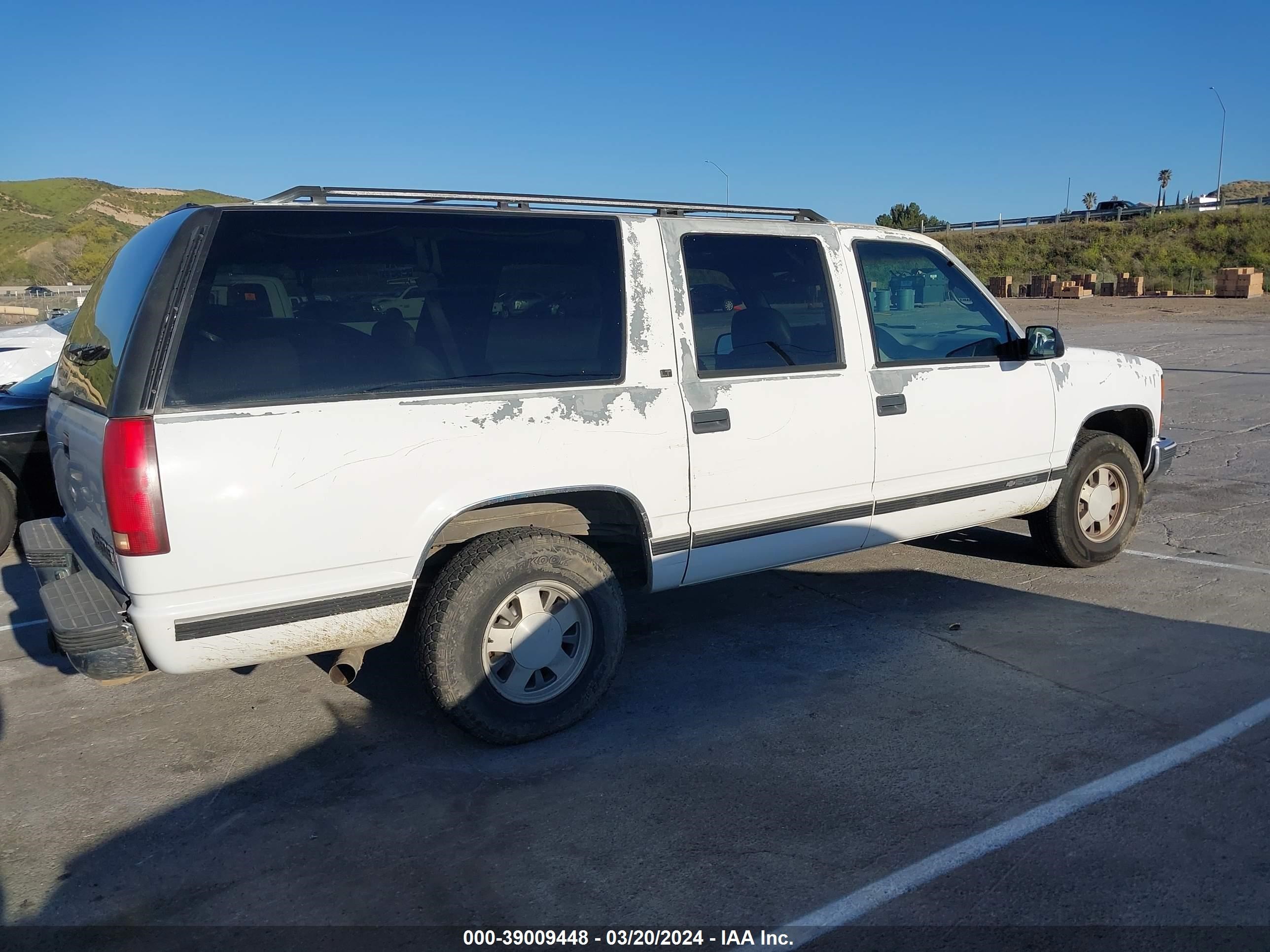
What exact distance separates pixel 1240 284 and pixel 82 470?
38.7 meters

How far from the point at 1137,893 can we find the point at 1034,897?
30 cm

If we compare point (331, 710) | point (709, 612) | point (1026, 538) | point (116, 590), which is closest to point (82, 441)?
point (116, 590)

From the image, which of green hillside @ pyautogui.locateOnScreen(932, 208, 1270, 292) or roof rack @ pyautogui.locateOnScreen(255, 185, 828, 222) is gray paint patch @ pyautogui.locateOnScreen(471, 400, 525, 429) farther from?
green hillside @ pyautogui.locateOnScreen(932, 208, 1270, 292)

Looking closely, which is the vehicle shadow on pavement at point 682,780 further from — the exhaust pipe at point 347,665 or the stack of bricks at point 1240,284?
the stack of bricks at point 1240,284

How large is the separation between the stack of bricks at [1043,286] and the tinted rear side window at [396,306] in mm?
39091

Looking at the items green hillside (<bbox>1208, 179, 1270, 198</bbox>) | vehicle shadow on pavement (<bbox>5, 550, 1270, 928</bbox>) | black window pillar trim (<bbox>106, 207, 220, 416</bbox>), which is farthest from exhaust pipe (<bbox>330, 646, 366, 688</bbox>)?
green hillside (<bbox>1208, 179, 1270, 198</bbox>)

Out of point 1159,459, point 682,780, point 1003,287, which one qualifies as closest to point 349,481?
point 682,780

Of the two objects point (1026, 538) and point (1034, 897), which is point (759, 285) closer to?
point (1034, 897)

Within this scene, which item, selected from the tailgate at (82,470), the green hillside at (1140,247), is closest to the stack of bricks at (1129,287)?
the green hillside at (1140,247)

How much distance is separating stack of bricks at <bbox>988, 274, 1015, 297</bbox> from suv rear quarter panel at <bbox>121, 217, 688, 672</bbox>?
132 feet

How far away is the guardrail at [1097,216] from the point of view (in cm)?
5866

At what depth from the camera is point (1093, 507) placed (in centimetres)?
589

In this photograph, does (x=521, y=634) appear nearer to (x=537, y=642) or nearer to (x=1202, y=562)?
(x=537, y=642)

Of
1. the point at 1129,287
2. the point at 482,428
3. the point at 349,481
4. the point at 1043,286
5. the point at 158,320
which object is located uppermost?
the point at 1043,286
